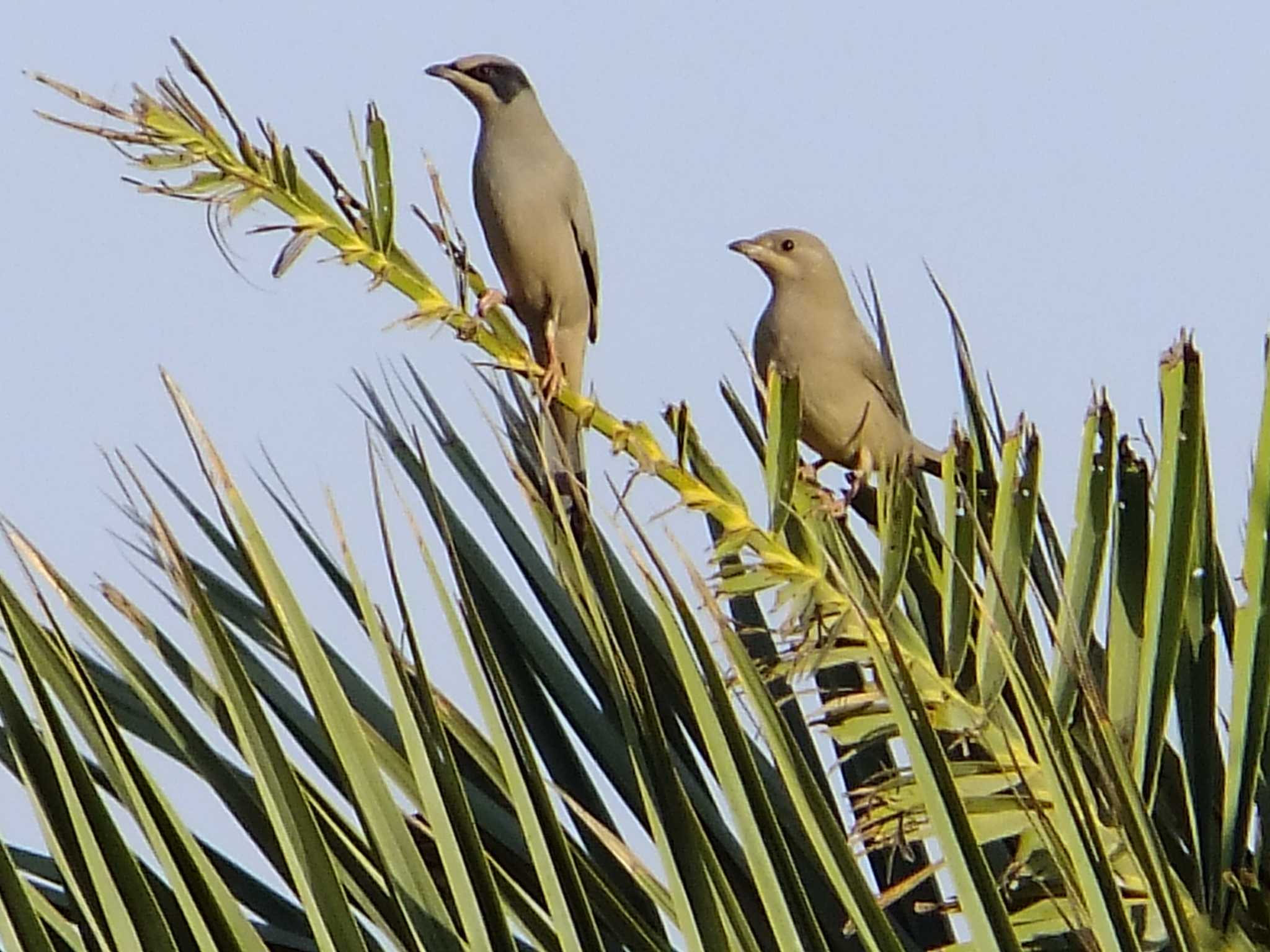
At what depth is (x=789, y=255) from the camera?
5.70m

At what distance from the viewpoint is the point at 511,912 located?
2309 millimetres

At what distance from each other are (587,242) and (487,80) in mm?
550

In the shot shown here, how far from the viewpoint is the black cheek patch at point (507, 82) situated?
19.5 feet

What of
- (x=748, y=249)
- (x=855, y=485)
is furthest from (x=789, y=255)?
(x=855, y=485)

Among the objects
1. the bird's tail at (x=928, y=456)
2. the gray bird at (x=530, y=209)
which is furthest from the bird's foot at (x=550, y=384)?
the gray bird at (x=530, y=209)

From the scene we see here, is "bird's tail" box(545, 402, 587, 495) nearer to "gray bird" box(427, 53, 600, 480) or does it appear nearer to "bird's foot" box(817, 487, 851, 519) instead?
"bird's foot" box(817, 487, 851, 519)

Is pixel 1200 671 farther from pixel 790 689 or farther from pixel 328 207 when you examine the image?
pixel 328 207

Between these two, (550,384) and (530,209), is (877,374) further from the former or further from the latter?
(550,384)

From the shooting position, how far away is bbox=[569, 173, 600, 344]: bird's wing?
5.92m

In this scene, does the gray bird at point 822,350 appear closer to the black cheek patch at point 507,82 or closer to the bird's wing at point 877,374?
the bird's wing at point 877,374

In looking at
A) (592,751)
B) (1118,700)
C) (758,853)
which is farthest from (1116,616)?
(758,853)

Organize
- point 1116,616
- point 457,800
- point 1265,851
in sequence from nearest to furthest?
point 457,800, point 1265,851, point 1116,616

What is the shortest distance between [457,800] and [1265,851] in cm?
127

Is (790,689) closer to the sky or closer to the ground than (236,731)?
closer to the ground
